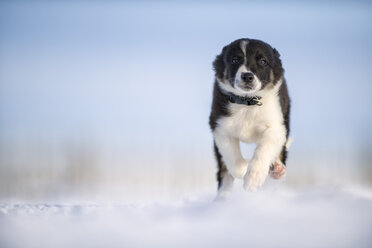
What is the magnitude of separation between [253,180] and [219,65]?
1555 millimetres

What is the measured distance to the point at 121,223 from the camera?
4.46 metres

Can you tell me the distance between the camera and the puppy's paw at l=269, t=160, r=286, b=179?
6.22m

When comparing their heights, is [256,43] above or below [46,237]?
above

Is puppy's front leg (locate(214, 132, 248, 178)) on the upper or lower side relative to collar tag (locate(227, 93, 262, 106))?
lower

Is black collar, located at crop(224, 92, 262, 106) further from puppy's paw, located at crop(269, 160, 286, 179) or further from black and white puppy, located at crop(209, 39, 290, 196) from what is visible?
puppy's paw, located at crop(269, 160, 286, 179)

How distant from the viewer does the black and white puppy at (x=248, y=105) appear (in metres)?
5.57

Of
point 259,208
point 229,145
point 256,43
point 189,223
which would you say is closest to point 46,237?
point 189,223

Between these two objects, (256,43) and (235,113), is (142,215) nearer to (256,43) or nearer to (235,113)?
(235,113)

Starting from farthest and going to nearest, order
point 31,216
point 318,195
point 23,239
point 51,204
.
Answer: point 51,204
point 318,195
point 31,216
point 23,239

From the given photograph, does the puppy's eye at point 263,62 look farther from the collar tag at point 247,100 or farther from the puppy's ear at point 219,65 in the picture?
the puppy's ear at point 219,65

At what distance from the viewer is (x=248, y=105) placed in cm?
577

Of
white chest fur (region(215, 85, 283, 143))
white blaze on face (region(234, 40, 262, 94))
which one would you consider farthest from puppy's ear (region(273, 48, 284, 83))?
white blaze on face (region(234, 40, 262, 94))

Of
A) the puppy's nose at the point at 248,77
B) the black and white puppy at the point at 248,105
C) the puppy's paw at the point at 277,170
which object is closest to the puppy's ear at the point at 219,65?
the black and white puppy at the point at 248,105

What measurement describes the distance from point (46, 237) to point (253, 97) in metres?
2.73
